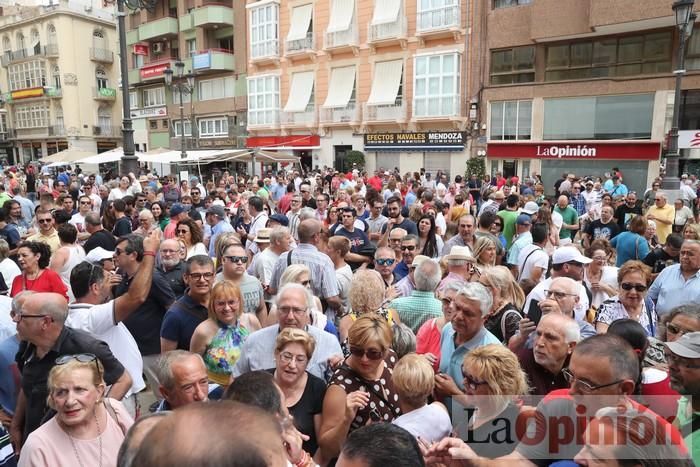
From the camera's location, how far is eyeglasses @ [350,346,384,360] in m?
2.59

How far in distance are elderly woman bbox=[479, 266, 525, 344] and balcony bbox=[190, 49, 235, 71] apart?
32708 mm

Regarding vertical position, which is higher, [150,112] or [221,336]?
[150,112]

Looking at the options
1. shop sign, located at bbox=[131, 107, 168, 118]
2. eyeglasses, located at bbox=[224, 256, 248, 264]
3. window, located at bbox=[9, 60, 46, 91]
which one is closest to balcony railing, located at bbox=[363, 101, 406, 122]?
shop sign, located at bbox=[131, 107, 168, 118]

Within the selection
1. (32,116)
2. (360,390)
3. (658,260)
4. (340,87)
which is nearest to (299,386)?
(360,390)

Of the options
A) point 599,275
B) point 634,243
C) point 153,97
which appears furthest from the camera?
point 153,97

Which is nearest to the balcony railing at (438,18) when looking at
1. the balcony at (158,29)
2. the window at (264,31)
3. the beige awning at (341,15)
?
the beige awning at (341,15)

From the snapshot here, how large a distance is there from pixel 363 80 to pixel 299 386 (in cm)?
2602

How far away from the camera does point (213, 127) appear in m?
35.0

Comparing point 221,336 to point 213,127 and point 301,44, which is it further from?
point 213,127

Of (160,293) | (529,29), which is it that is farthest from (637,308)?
(529,29)

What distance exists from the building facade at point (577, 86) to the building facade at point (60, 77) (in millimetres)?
38372

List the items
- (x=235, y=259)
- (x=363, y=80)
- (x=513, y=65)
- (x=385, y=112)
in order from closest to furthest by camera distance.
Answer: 1. (x=235, y=259)
2. (x=513, y=65)
3. (x=385, y=112)
4. (x=363, y=80)

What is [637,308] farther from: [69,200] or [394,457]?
[69,200]

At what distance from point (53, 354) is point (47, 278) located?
214 centimetres
